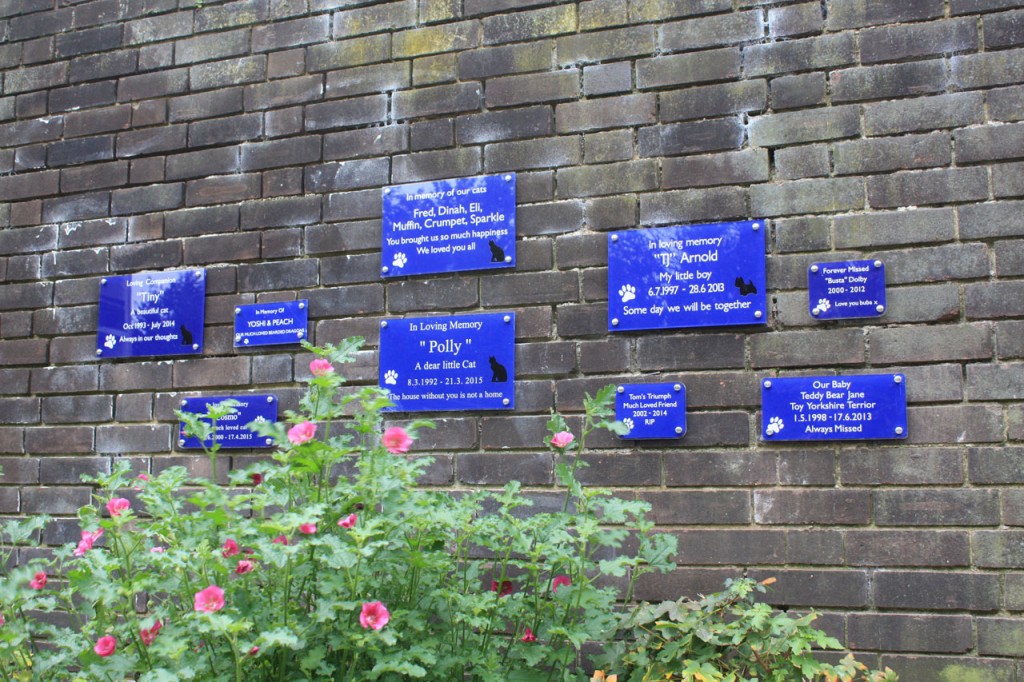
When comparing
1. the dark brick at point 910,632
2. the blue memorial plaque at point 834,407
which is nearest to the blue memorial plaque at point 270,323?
the blue memorial plaque at point 834,407

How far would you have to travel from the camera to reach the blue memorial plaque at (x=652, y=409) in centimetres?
305

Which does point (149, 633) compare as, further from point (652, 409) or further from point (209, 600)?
point (652, 409)

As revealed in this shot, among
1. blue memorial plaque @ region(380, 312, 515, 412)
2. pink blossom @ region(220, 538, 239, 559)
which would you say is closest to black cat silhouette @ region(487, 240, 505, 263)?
blue memorial plaque @ region(380, 312, 515, 412)

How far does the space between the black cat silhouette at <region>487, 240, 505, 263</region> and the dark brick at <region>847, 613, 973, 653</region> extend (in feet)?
5.21

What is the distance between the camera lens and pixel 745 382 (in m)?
3.01

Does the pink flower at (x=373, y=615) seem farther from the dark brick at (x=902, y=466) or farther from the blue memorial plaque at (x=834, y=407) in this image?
the dark brick at (x=902, y=466)

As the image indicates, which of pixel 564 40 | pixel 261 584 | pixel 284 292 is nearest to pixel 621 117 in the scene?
pixel 564 40

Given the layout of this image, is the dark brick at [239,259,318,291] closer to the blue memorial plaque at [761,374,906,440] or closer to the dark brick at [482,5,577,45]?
the dark brick at [482,5,577,45]

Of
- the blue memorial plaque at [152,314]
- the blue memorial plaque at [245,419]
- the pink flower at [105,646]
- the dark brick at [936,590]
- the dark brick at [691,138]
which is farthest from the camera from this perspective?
the blue memorial plaque at [152,314]

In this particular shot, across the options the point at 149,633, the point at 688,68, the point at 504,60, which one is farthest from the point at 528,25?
the point at 149,633

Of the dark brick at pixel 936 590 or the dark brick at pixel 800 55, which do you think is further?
the dark brick at pixel 800 55

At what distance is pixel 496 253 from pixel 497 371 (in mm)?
413

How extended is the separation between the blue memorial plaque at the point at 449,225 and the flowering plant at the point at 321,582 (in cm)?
93

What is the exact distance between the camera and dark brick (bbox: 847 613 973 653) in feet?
9.02
